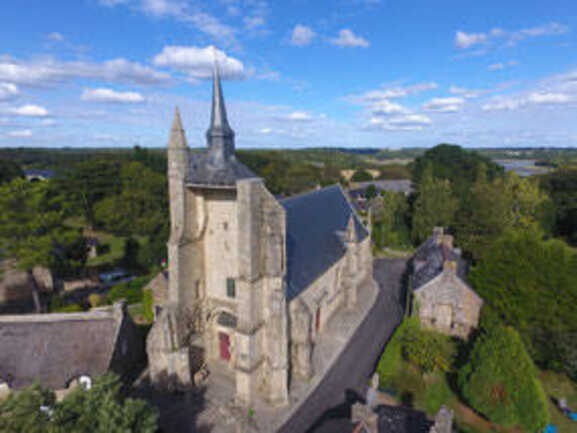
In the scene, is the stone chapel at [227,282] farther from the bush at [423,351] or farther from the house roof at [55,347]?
the bush at [423,351]

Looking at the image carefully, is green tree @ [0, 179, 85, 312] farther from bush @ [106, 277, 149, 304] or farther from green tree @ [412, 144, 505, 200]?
green tree @ [412, 144, 505, 200]

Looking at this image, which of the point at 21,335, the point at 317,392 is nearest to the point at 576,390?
the point at 317,392

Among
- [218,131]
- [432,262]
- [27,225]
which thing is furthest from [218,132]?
[432,262]

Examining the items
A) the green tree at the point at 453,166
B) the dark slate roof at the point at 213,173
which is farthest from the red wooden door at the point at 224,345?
the green tree at the point at 453,166

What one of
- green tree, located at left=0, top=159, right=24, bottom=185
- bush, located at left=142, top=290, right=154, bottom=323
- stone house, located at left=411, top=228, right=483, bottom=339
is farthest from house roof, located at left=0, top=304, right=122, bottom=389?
green tree, located at left=0, top=159, right=24, bottom=185

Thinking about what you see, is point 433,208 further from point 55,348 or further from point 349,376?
point 55,348

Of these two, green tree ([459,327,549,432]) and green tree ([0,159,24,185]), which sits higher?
green tree ([0,159,24,185])
